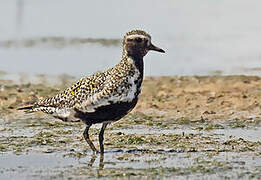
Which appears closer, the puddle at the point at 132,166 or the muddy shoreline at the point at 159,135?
the puddle at the point at 132,166

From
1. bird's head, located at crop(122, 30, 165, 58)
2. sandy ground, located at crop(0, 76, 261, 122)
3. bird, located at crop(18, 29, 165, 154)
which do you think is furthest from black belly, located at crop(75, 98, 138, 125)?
sandy ground, located at crop(0, 76, 261, 122)

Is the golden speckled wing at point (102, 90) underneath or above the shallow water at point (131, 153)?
above

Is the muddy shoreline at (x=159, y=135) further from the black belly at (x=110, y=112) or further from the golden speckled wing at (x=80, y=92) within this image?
the golden speckled wing at (x=80, y=92)

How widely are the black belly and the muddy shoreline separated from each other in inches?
21.1

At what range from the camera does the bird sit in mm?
12562

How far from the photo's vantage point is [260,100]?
1741 centimetres

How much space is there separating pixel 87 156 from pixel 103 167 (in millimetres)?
961

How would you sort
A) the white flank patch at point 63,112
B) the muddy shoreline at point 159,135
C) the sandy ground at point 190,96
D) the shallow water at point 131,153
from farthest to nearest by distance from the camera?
1. the sandy ground at point 190,96
2. the white flank patch at point 63,112
3. the muddy shoreline at point 159,135
4. the shallow water at point 131,153

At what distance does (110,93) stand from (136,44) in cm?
90

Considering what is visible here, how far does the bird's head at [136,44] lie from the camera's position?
1292 cm

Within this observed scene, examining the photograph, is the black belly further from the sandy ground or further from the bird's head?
the sandy ground

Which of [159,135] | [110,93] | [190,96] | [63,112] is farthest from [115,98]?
[190,96]

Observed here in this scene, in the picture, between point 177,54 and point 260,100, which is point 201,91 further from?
point 177,54

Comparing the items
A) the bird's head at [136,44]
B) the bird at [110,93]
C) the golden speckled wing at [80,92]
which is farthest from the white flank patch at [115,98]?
the bird's head at [136,44]
